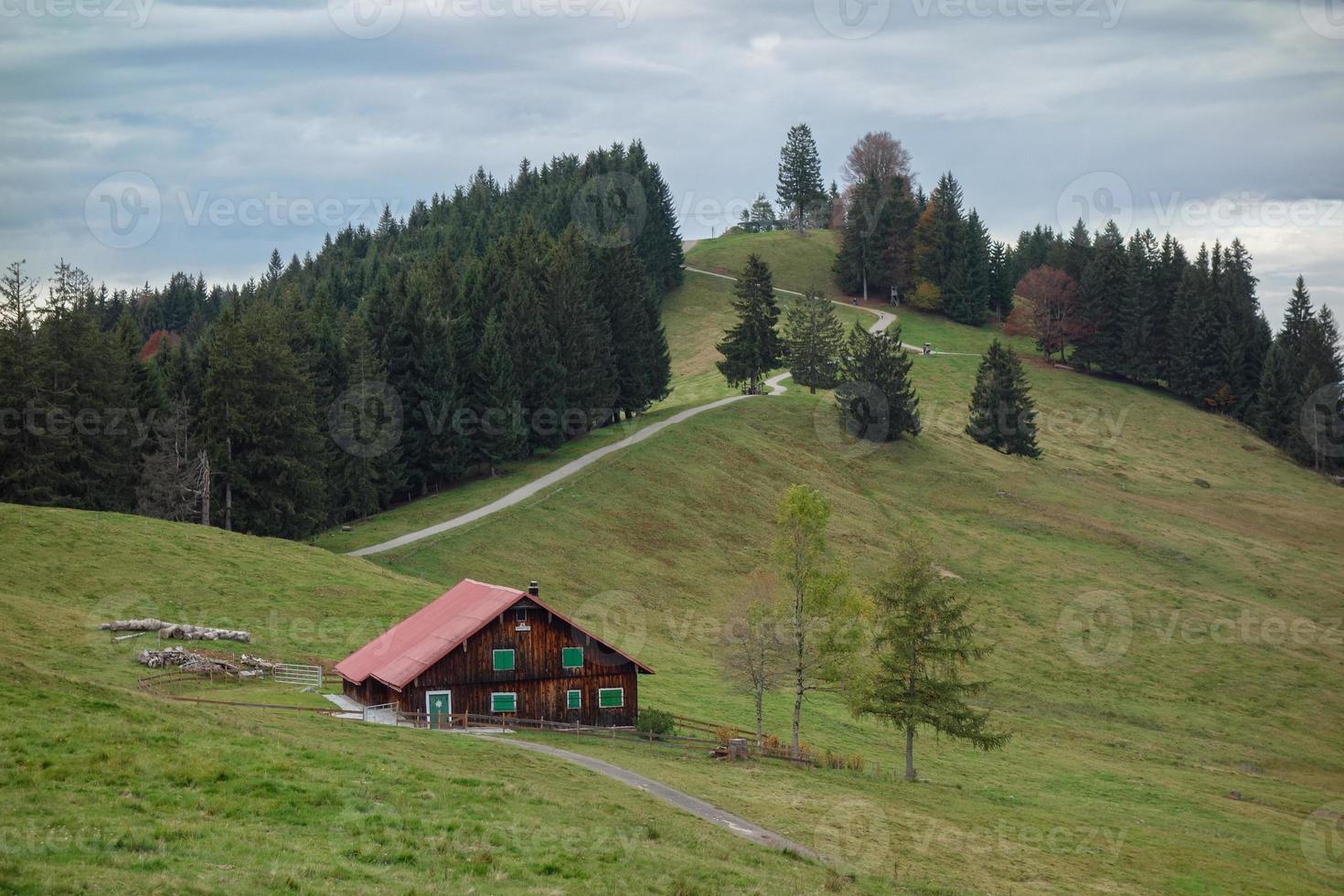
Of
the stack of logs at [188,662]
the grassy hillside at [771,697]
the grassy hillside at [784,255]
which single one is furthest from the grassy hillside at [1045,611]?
the grassy hillside at [784,255]

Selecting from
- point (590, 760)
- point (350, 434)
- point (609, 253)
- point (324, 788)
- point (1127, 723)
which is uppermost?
point (609, 253)

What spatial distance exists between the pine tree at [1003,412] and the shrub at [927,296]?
4077 centimetres

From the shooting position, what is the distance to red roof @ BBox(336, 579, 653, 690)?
42531 mm

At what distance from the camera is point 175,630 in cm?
4597

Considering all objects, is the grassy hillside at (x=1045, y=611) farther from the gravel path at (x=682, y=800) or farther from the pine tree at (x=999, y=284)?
the pine tree at (x=999, y=284)

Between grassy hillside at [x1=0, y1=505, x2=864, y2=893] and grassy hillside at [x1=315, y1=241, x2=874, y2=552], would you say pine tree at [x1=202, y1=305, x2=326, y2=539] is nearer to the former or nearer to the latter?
grassy hillside at [x1=315, y1=241, x2=874, y2=552]

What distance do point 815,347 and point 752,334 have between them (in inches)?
296

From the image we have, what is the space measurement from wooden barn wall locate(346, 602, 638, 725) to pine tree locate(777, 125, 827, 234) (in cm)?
14400

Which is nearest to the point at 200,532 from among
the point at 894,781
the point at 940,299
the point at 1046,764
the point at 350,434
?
the point at 350,434

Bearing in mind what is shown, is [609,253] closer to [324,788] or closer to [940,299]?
[940,299]

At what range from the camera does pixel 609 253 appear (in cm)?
10206

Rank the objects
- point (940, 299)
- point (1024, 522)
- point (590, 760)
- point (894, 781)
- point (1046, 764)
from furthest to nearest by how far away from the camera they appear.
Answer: point (940, 299)
point (1024, 522)
point (1046, 764)
point (894, 781)
point (590, 760)

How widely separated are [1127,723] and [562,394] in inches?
1879

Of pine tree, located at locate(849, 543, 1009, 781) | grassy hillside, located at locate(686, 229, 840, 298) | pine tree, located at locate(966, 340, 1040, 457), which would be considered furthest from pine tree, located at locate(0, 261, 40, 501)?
grassy hillside, located at locate(686, 229, 840, 298)
